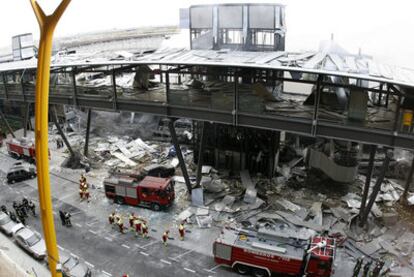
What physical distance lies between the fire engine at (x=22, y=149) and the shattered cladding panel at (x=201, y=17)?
17404 millimetres

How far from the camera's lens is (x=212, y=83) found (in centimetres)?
2100

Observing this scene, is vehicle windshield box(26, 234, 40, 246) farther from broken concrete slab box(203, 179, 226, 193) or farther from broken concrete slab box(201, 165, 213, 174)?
broken concrete slab box(201, 165, 213, 174)

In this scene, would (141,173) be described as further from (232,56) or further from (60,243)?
(232,56)

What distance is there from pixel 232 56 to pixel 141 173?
1102 cm

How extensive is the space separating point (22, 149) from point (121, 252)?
17152 millimetres

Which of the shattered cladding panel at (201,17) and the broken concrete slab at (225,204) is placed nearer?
the broken concrete slab at (225,204)

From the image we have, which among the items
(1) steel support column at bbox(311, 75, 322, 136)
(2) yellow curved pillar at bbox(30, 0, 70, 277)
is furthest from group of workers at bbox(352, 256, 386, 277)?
(2) yellow curved pillar at bbox(30, 0, 70, 277)

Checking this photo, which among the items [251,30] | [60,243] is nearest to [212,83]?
[251,30]

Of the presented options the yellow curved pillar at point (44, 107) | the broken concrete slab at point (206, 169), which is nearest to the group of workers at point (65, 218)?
the broken concrete slab at point (206, 169)

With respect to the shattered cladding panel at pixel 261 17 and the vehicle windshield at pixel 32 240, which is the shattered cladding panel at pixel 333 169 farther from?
the vehicle windshield at pixel 32 240

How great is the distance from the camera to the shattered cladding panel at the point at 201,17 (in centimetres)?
2632

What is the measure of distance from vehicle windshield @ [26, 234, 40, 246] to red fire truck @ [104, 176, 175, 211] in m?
5.21

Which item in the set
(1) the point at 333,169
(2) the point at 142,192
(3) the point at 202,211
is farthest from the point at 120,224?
(1) the point at 333,169

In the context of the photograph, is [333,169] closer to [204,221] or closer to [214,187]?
[214,187]
